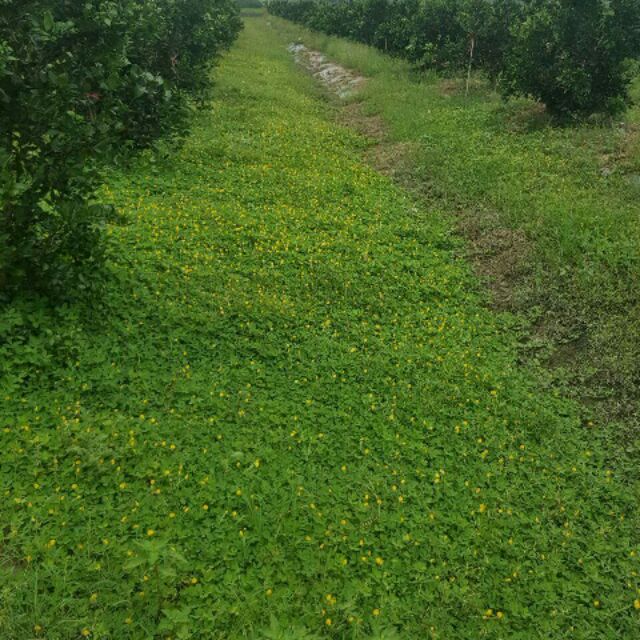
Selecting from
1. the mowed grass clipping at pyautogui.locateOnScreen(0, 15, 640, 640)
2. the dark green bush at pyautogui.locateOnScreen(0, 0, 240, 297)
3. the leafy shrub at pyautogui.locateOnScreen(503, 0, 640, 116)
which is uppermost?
the leafy shrub at pyautogui.locateOnScreen(503, 0, 640, 116)

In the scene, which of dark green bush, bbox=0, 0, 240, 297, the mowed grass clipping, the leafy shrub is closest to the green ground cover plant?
the mowed grass clipping

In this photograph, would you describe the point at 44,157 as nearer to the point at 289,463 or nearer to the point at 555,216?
the point at 289,463

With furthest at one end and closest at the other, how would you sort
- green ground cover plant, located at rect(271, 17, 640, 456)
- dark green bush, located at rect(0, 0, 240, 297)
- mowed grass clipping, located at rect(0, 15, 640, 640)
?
green ground cover plant, located at rect(271, 17, 640, 456), dark green bush, located at rect(0, 0, 240, 297), mowed grass clipping, located at rect(0, 15, 640, 640)

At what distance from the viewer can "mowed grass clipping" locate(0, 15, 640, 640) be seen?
13.6 ft

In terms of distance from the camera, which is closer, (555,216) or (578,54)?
(555,216)

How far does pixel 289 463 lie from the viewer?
5.38 meters

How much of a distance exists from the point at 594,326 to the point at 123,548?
264 inches

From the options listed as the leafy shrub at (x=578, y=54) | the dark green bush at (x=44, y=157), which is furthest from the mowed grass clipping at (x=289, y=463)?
the leafy shrub at (x=578, y=54)

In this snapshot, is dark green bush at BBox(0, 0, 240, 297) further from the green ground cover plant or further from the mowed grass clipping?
the green ground cover plant

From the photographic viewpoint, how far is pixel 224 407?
19.2ft

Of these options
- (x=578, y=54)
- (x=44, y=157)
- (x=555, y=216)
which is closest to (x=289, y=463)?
(x=44, y=157)

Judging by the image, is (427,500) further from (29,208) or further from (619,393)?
(29,208)

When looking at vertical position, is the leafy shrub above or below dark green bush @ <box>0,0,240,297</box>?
above

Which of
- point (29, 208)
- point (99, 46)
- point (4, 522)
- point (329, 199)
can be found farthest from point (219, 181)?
point (4, 522)
